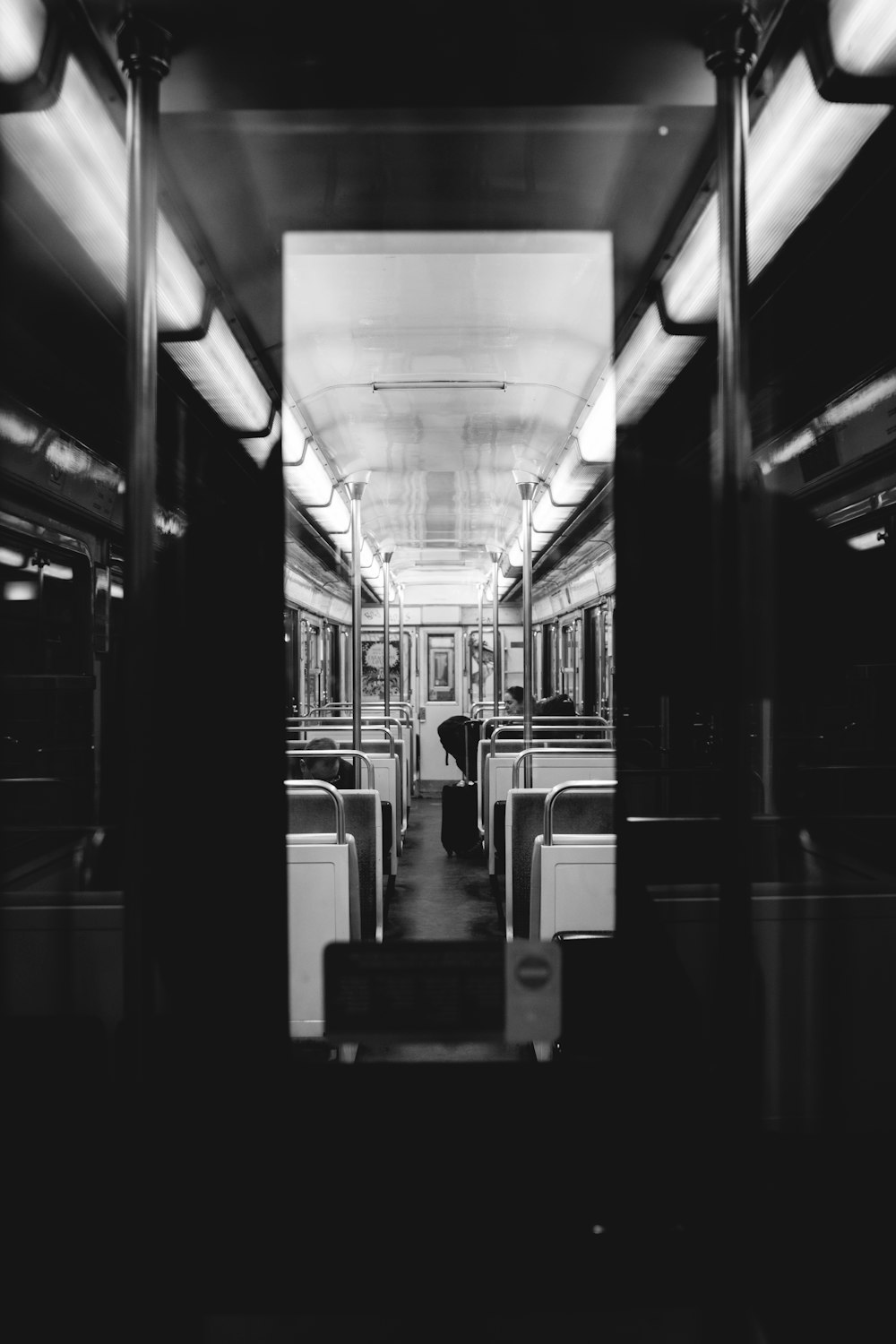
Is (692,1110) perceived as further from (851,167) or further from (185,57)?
(851,167)

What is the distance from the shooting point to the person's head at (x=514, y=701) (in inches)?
306

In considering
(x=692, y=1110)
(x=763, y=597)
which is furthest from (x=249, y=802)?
(x=763, y=597)

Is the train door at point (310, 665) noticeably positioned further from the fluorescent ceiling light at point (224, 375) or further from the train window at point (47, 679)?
the fluorescent ceiling light at point (224, 375)

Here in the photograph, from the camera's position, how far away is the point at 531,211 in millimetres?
1861

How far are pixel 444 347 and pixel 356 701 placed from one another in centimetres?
141

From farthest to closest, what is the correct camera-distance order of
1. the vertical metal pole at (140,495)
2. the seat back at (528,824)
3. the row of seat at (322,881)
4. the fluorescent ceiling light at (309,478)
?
the fluorescent ceiling light at (309,478), the seat back at (528,824), the row of seat at (322,881), the vertical metal pole at (140,495)

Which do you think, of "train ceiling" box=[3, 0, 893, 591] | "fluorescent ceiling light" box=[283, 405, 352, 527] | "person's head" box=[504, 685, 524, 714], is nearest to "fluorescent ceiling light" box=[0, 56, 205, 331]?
"train ceiling" box=[3, 0, 893, 591]

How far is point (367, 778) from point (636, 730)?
168cm

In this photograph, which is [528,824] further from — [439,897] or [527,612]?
[439,897]

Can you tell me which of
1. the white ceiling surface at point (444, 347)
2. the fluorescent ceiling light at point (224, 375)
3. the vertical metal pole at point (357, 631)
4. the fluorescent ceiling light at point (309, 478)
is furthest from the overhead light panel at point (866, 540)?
the fluorescent ceiling light at point (309, 478)

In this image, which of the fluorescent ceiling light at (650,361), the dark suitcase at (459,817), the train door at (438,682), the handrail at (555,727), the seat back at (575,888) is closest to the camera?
the seat back at (575,888)

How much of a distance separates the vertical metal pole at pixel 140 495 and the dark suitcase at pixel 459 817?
5.17 m

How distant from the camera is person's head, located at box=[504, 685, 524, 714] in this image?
25.5ft

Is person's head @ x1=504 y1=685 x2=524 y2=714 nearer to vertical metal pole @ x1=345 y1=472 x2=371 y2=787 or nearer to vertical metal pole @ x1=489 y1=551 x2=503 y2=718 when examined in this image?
vertical metal pole @ x1=489 y1=551 x2=503 y2=718
